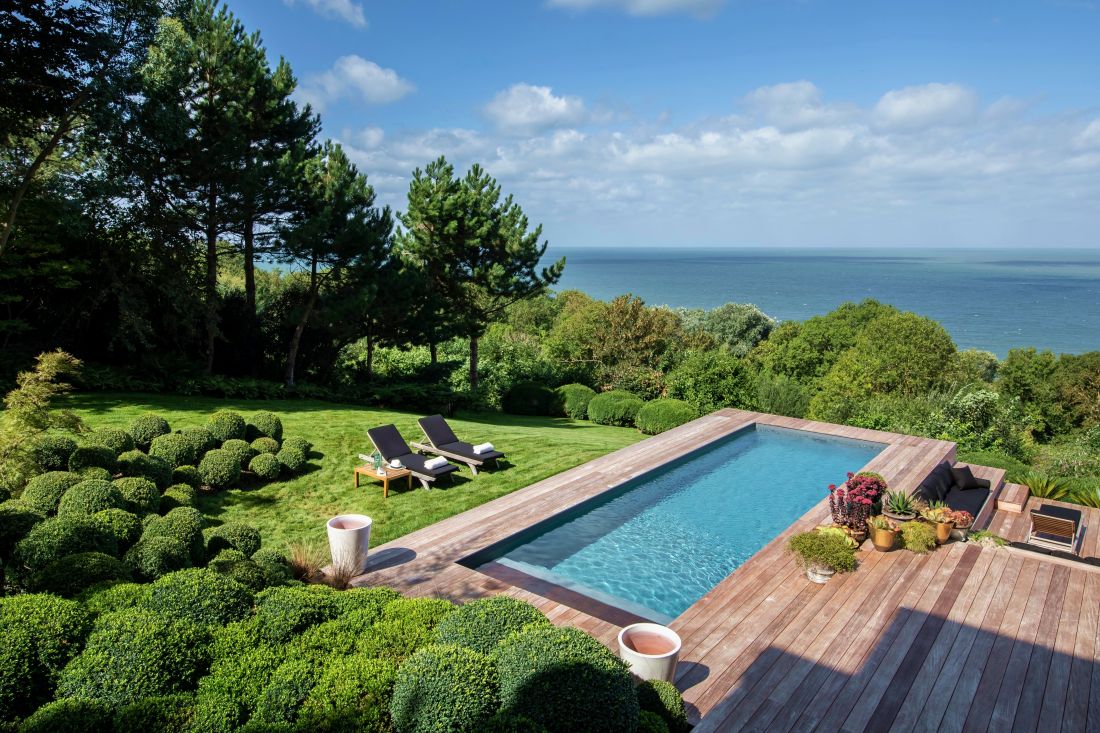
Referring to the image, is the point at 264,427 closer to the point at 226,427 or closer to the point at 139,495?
the point at 226,427

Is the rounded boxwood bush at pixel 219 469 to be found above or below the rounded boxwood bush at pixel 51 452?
below

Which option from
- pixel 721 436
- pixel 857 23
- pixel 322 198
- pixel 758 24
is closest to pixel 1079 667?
pixel 721 436

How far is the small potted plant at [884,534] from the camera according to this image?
6976 mm

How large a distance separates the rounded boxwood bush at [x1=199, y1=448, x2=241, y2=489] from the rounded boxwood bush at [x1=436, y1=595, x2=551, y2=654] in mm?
5939

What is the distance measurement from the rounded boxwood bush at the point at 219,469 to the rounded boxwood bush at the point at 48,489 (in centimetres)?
206

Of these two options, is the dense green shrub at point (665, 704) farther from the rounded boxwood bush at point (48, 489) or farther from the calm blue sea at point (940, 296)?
the calm blue sea at point (940, 296)

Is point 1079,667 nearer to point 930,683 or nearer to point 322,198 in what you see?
point 930,683

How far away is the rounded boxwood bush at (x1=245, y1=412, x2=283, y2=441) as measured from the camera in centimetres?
971

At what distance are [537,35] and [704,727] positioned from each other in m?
23.4

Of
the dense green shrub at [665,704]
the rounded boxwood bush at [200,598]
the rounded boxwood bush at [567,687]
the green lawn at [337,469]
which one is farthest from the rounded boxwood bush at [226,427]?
the dense green shrub at [665,704]

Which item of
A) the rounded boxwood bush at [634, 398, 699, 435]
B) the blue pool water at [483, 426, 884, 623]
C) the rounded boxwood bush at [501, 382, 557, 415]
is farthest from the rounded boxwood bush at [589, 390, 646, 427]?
the blue pool water at [483, 426, 884, 623]

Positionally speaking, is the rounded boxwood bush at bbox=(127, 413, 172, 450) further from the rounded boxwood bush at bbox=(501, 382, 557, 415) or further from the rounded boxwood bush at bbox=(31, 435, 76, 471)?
the rounded boxwood bush at bbox=(501, 382, 557, 415)

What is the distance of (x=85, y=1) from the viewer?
10695 millimetres

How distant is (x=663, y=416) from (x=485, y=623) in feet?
40.2
